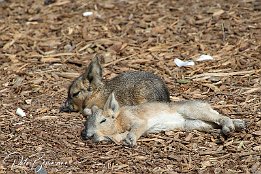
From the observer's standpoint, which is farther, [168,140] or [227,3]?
[227,3]

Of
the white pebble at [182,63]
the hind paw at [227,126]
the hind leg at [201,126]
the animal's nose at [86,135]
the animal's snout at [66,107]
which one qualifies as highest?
the hind paw at [227,126]

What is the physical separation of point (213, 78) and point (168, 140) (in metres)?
1.96

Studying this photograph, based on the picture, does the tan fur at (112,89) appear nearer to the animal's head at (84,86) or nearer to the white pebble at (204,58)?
the animal's head at (84,86)

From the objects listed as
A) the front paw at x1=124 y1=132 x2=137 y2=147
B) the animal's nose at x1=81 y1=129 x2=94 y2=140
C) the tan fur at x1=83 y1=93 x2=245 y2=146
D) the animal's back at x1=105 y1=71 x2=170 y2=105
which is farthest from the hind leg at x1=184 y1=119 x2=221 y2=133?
the animal's nose at x1=81 y1=129 x2=94 y2=140

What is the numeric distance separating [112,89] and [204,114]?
1.56 m

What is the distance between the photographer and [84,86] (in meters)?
9.26

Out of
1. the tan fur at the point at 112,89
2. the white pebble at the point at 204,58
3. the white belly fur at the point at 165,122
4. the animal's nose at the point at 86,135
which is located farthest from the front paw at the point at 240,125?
the white pebble at the point at 204,58

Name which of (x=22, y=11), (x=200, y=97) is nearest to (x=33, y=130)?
(x=200, y=97)

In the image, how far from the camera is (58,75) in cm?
999

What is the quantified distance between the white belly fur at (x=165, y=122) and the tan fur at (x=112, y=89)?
44 centimetres

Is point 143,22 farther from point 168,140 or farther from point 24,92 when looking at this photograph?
point 168,140

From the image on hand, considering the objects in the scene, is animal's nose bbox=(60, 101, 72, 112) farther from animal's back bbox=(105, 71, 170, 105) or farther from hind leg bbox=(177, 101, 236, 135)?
hind leg bbox=(177, 101, 236, 135)

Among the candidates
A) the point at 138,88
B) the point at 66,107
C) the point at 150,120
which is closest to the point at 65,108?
the point at 66,107

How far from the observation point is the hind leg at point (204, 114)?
7.79m
